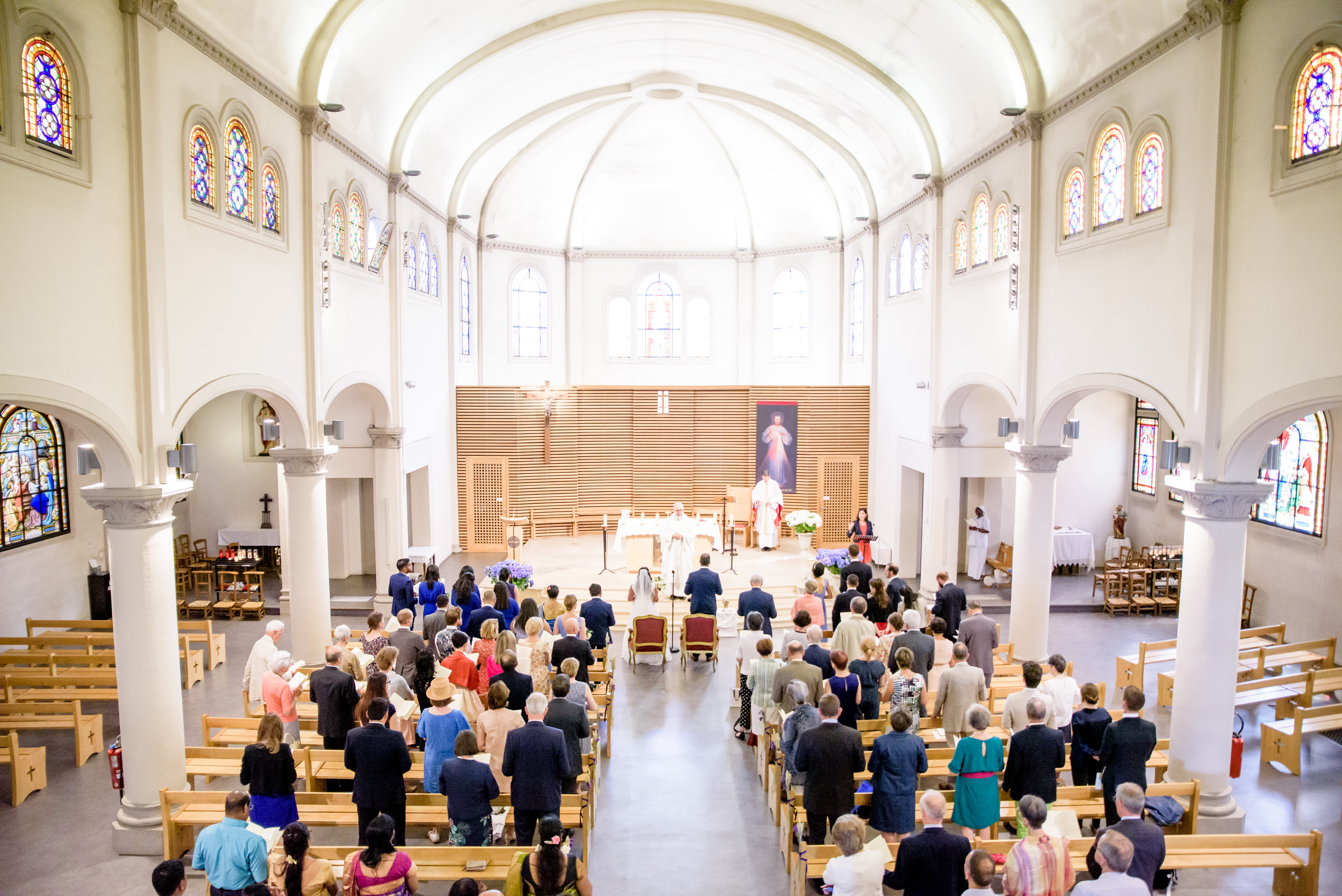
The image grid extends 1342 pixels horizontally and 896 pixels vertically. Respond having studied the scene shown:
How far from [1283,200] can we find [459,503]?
1955 centimetres

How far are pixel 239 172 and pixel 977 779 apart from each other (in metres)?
11.5

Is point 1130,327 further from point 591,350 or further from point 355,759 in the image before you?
point 591,350

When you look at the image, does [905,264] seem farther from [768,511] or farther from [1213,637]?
[1213,637]

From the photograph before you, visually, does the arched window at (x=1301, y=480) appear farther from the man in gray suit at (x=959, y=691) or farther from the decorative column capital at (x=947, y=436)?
the man in gray suit at (x=959, y=691)

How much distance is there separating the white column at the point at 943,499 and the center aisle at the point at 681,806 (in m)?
7.17

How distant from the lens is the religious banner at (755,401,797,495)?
24.4m

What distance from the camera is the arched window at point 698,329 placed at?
90.7 ft

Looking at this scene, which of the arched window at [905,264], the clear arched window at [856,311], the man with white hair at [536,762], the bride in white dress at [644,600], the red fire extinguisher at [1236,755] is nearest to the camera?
the man with white hair at [536,762]

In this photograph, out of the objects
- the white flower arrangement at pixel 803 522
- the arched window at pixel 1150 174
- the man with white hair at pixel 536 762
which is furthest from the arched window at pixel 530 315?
the man with white hair at pixel 536 762

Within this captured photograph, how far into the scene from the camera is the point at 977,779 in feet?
24.9

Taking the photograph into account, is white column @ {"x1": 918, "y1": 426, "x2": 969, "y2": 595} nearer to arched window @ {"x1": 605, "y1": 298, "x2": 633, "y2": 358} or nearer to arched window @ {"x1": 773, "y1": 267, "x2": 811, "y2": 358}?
arched window @ {"x1": 773, "y1": 267, "x2": 811, "y2": 358}

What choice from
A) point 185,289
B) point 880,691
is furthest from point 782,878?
point 185,289

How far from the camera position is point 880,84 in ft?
57.5

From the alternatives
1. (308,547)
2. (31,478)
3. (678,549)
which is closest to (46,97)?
(308,547)
